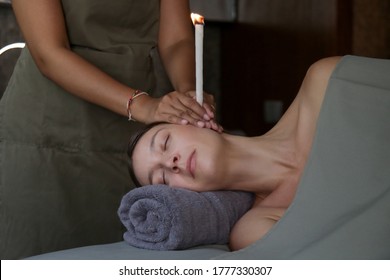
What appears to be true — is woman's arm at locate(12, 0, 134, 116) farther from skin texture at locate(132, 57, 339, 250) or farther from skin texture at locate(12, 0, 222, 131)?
skin texture at locate(132, 57, 339, 250)

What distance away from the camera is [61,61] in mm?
1899

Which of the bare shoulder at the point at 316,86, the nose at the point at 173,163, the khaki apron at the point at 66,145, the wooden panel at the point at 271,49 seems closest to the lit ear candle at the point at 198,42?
the nose at the point at 173,163

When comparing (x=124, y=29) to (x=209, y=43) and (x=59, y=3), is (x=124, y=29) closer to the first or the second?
(x=59, y=3)

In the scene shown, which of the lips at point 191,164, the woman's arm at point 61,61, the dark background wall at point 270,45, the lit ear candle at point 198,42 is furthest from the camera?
the dark background wall at point 270,45

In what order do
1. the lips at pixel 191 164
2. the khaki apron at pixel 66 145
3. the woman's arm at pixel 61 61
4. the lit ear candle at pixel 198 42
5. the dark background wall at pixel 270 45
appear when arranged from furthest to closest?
the dark background wall at pixel 270 45, the khaki apron at pixel 66 145, the woman's arm at pixel 61 61, the lips at pixel 191 164, the lit ear candle at pixel 198 42

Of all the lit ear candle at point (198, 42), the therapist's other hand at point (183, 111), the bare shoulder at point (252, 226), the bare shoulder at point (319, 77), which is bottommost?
the bare shoulder at point (252, 226)

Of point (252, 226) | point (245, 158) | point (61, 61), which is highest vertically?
point (61, 61)

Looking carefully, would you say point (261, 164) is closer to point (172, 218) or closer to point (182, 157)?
point (182, 157)

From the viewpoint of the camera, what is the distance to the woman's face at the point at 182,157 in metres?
1.75

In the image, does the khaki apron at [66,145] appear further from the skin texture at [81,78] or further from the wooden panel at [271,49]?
the wooden panel at [271,49]

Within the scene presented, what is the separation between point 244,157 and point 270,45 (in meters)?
1.49

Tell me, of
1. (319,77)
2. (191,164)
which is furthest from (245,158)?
(319,77)

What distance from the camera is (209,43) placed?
140 inches

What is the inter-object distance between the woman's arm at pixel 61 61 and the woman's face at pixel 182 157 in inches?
6.2
